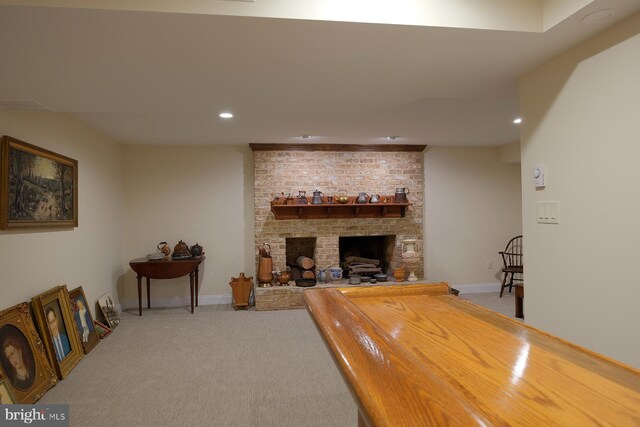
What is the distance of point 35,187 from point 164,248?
187 cm

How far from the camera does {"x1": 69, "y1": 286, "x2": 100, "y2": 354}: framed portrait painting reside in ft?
10.5

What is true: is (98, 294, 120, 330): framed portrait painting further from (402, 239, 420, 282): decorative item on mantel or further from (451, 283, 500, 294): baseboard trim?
(451, 283, 500, 294): baseboard trim

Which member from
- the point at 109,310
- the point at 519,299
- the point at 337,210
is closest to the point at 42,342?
the point at 109,310

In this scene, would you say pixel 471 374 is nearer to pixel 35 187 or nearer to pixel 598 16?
pixel 598 16

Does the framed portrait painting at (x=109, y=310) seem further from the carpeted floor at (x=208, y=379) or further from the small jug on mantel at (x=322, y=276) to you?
the small jug on mantel at (x=322, y=276)

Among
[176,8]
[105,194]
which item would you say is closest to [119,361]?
[105,194]

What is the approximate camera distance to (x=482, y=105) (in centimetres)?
320

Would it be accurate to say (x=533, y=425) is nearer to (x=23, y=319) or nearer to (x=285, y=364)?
(x=285, y=364)

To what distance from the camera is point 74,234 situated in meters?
3.40

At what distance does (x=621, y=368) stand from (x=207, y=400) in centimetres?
223

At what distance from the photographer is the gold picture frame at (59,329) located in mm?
2684

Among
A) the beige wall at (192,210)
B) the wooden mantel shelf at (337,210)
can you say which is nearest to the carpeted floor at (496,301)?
the wooden mantel shelf at (337,210)

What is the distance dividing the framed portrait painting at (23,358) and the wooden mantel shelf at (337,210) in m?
2.77

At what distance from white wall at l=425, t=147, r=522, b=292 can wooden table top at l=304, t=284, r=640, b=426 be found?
14.3 feet
